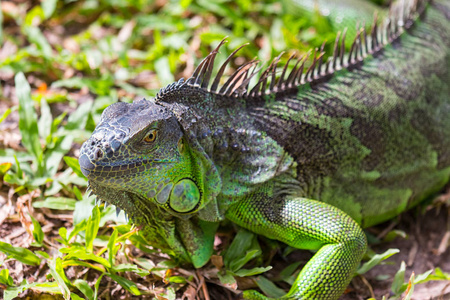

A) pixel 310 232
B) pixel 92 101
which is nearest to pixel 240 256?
pixel 310 232

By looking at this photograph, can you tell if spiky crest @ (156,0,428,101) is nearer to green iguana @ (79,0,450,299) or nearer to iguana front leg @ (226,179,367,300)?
green iguana @ (79,0,450,299)

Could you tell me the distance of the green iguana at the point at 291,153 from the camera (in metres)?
3.06

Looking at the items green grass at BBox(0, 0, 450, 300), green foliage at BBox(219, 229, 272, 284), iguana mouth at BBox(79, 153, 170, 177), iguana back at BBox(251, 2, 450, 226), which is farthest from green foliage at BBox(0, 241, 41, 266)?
iguana back at BBox(251, 2, 450, 226)

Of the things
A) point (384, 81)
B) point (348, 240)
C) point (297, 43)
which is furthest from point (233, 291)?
point (297, 43)

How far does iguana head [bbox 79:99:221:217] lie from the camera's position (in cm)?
288

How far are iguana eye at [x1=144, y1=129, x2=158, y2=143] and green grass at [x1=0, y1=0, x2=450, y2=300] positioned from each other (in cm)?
74

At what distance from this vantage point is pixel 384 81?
411cm

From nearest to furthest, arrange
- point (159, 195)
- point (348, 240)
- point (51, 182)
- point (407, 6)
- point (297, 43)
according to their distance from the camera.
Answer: point (159, 195)
point (348, 240)
point (51, 182)
point (407, 6)
point (297, 43)

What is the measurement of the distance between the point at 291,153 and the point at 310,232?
60cm

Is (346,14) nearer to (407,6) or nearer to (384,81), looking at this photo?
(407,6)

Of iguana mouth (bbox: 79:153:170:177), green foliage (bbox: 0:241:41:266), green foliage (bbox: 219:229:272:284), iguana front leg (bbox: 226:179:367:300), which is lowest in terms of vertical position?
green foliage (bbox: 0:241:41:266)

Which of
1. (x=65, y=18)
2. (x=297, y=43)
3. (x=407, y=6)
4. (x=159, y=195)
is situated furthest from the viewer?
(x=65, y=18)

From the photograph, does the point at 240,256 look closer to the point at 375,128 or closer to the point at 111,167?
the point at 111,167

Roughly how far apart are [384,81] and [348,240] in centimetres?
147
